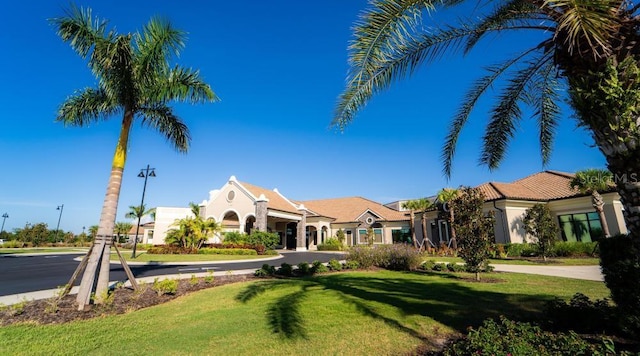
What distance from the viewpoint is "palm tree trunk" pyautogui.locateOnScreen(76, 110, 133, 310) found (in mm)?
7129

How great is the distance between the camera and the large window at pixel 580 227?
2077 centimetres

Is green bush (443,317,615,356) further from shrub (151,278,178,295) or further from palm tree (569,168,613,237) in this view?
palm tree (569,168,613,237)

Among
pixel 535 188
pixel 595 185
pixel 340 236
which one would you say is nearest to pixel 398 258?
pixel 595 185

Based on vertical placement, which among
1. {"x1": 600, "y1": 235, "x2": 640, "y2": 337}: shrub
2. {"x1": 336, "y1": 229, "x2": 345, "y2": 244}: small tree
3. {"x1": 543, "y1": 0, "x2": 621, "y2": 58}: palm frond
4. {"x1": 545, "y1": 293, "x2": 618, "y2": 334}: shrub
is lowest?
{"x1": 545, "y1": 293, "x2": 618, "y2": 334}: shrub

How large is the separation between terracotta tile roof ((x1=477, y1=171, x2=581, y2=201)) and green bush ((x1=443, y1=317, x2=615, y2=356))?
73.1 ft

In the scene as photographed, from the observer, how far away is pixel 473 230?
38.4 ft

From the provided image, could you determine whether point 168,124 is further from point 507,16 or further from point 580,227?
point 580,227

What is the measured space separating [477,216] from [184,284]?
1134 centimetres

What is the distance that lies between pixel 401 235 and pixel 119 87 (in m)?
34.3

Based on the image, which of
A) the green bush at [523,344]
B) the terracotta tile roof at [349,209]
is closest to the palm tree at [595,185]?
the green bush at [523,344]

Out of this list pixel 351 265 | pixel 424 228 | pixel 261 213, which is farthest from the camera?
pixel 261 213

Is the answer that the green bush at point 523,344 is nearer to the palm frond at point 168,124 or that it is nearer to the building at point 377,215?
the palm frond at point 168,124

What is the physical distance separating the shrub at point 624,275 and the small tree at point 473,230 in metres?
6.83

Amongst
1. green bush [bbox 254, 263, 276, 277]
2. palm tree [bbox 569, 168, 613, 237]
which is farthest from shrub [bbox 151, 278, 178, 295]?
palm tree [bbox 569, 168, 613, 237]
